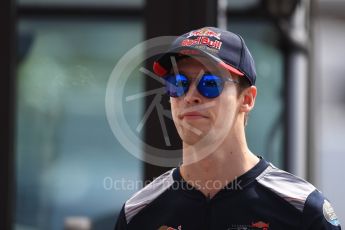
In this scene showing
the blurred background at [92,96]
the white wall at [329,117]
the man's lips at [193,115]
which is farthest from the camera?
the white wall at [329,117]

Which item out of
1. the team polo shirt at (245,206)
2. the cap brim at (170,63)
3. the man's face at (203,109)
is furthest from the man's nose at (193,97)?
the team polo shirt at (245,206)

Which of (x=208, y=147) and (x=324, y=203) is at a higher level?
(x=208, y=147)

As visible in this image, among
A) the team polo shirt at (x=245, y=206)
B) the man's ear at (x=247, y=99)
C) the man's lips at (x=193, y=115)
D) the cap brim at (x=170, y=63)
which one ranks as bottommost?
the team polo shirt at (x=245, y=206)

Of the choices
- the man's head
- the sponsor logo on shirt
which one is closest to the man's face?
the man's head

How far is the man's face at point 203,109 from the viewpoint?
2562mm

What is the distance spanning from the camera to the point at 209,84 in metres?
2.58

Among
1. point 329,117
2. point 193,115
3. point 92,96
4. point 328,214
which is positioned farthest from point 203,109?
point 329,117

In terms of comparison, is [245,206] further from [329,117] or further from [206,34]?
[329,117]

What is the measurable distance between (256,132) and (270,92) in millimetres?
293

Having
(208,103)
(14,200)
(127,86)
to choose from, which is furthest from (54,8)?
(208,103)

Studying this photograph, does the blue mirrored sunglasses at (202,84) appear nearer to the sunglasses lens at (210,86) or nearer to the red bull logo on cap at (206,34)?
the sunglasses lens at (210,86)

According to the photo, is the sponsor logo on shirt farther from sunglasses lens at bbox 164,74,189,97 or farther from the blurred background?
the blurred background

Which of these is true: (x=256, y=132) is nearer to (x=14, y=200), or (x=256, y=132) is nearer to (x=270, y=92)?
(x=270, y=92)

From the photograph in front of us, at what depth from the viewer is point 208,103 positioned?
259 cm
